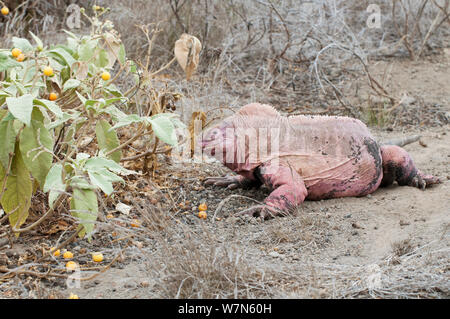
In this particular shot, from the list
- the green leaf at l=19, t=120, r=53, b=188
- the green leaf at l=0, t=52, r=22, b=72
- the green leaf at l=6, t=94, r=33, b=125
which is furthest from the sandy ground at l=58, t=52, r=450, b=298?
the green leaf at l=0, t=52, r=22, b=72

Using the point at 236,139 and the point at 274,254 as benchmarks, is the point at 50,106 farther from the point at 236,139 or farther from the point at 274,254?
the point at 236,139

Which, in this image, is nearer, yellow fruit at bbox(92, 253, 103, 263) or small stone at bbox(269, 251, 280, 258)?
yellow fruit at bbox(92, 253, 103, 263)

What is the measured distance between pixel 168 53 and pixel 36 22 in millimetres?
1947

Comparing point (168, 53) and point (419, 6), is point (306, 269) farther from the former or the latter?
point (419, 6)

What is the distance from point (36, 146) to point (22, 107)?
31cm

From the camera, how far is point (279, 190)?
396cm

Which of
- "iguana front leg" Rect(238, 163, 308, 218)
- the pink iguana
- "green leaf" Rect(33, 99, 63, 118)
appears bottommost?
"iguana front leg" Rect(238, 163, 308, 218)

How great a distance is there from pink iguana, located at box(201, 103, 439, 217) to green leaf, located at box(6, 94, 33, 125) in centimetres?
178

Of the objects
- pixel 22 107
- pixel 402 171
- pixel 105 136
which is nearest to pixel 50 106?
pixel 22 107

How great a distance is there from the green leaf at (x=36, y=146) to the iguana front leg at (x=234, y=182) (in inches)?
72.7

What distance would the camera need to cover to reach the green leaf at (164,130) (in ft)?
9.10

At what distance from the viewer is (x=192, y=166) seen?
4824 mm

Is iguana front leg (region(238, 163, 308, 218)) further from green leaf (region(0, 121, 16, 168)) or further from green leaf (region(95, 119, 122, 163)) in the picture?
green leaf (region(0, 121, 16, 168))

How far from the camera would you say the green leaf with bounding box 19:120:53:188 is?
9.14 feet
